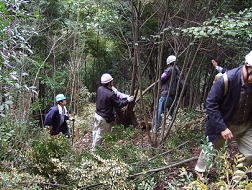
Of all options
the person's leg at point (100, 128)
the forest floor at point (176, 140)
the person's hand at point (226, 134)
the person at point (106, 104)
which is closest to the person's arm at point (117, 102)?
the person at point (106, 104)

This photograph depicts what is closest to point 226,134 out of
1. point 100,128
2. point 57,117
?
point 100,128

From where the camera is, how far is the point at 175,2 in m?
5.22

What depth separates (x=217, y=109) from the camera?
3.22 meters

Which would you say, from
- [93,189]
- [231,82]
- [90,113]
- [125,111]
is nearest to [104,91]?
[125,111]

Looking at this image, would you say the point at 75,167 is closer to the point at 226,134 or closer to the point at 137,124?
the point at 226,134

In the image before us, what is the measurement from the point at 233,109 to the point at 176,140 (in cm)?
196

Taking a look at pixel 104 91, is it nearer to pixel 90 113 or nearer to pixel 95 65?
pixel 90 113

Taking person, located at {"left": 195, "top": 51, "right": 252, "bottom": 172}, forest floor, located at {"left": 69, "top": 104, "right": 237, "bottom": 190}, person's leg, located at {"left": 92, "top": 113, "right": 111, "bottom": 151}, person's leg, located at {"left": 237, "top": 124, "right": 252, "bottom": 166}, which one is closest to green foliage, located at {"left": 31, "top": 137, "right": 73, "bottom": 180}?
forest floor, located at {"left": 69, "top": 104, "right": 237, "bottom": 190}

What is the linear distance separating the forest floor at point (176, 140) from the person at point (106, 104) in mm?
325

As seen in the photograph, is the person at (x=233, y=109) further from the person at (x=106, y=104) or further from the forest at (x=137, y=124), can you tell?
the person at (x=106, y=104)

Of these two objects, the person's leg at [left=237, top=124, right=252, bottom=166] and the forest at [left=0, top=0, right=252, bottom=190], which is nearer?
the forest at [left=0, top=0, right=252, bottom=190]

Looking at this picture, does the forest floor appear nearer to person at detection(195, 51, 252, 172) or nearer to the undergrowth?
the undergrowth

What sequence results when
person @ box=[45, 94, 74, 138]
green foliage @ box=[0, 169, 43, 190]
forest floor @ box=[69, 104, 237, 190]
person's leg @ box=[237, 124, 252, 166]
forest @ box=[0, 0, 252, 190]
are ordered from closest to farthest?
green foliage @ box=[0, 169, 43, 190], forest @ box=[0, 0, 252, 190], person's leg @ box=[237, 124, 252, 166], forest floor @ box=[69, 104, 237, 190], person @ box=[45, 94, 74, 138]

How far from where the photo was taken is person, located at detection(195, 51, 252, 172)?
3.13 m
